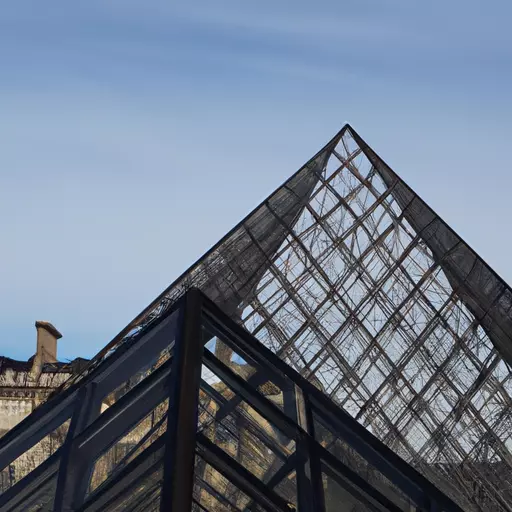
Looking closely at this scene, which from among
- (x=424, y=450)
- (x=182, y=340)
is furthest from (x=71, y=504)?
(x=424, y=450)

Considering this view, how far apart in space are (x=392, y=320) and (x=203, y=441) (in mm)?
9208

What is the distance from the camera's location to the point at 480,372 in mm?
15383

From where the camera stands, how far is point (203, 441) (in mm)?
6945

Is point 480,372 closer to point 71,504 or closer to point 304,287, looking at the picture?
point 304,287

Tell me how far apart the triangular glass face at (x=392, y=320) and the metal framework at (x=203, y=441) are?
16.6 ft

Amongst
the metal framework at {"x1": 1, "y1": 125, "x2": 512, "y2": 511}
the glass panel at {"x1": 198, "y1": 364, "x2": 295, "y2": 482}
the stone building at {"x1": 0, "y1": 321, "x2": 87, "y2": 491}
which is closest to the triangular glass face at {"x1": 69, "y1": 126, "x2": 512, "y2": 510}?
the metal framework at {"x1": 1, "y1": 125, "x2": 512, "y2": 511}

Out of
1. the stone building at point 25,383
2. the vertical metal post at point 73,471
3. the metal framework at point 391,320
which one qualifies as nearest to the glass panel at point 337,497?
the vertical metal post at point 73,471

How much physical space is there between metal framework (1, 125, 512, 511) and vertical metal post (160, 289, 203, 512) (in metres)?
5.84

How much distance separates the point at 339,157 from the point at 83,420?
409 inches

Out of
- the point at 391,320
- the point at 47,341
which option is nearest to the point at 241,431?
the point at 391,320

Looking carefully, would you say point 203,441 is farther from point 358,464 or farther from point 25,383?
point 25,383

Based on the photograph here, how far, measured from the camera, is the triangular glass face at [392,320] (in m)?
14.9

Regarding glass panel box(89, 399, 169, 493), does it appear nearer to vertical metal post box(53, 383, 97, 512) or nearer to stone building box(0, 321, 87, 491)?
vertical metal post box(53, 383, 97, 512)

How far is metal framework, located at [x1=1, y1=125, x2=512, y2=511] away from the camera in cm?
1488
